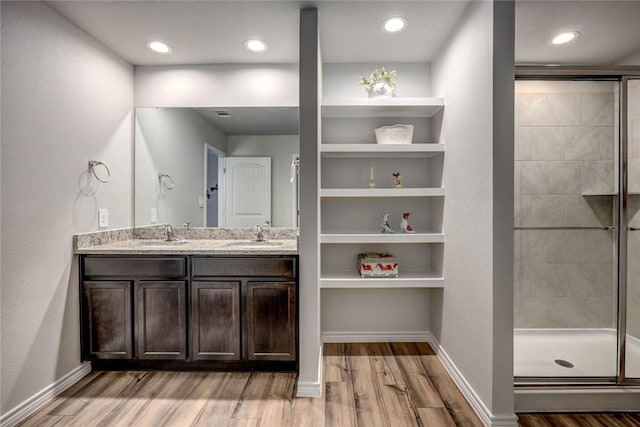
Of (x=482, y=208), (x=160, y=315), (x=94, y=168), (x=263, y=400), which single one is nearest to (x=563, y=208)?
(x=482, y=208)

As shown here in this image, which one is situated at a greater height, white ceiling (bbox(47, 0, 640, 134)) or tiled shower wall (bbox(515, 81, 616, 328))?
white ceiling (bbox(47, 0, 640, 134))

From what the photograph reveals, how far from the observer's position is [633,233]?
2.14 m

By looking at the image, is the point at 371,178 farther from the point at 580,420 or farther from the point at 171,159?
the point at 580,420

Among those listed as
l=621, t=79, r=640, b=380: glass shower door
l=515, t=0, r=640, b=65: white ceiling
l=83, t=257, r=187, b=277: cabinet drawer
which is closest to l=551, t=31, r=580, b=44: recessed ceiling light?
l=515, t=0, r=640, b=65: white ceiling

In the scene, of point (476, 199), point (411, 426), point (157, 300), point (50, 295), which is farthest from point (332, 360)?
point (50, 295)

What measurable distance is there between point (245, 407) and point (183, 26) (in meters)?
2.49

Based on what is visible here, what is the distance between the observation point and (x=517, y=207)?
2318mm

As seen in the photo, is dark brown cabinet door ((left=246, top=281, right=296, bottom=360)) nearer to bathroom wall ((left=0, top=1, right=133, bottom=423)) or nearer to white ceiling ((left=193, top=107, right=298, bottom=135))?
bathroom wall ((left=0, top=1, right=133, bottom=423))

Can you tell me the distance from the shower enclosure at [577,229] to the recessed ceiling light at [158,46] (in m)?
2.48

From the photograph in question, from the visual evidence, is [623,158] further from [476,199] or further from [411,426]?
[411,426]

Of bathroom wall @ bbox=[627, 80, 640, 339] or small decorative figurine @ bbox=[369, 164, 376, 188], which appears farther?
small decorative figurine @ bbox=[369, 164, 376, 188]

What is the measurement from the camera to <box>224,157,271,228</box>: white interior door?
9.48ft

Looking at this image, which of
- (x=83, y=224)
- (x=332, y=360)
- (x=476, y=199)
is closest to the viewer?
(x=476, y=199)

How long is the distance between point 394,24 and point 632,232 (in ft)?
6.70
